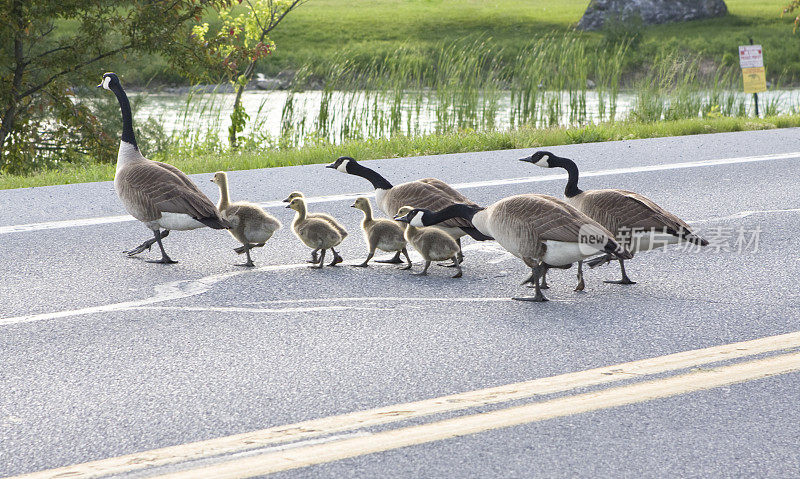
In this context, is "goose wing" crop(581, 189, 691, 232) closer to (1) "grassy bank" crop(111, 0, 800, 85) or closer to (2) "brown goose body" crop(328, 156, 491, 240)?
(2) "brown goose body" crop(328, 156, 491, 240)

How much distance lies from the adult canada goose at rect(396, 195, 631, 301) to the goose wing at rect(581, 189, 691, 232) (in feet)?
1.47

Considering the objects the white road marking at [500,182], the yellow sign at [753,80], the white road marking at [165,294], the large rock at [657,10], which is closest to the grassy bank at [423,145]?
the yellow sign at [753,80]

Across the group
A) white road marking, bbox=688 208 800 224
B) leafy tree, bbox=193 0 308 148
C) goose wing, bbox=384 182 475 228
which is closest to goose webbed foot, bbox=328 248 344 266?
goose wing, bbox=384 182 475 228

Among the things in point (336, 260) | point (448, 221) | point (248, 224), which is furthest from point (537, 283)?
point (248, 224)

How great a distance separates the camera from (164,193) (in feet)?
20.4

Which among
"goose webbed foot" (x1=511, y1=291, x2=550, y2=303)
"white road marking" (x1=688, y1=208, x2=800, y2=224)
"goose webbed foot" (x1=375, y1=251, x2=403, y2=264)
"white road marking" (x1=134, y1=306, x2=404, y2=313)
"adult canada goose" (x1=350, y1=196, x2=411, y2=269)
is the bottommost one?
"white road marking" (x1=688, y1=208, x2=800, y2=224)

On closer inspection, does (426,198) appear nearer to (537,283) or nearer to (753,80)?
(537,283)

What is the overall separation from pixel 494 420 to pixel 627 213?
242 cm

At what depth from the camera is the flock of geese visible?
17.5 ft

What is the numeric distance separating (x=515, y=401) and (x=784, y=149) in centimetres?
883

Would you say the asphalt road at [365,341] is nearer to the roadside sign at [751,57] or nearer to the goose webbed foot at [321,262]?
the goose webbed foot at [321,262]

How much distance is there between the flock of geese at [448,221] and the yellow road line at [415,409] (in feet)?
3.01

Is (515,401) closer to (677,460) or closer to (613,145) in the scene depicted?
(677,460)

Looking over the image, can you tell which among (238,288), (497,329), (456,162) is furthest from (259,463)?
(456,162)
